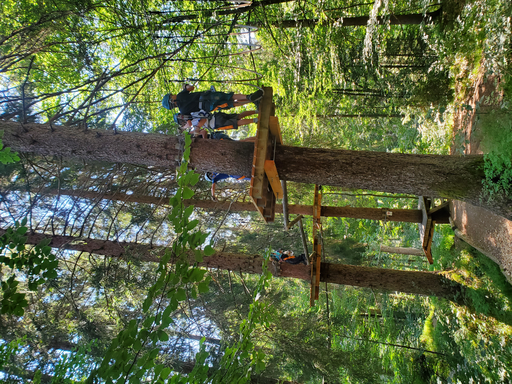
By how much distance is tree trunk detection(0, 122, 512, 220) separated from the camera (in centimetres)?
346

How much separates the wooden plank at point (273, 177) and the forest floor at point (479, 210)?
2966 millimetres

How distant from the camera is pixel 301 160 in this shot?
3.65 m

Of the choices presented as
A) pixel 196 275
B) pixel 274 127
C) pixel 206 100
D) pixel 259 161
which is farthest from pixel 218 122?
pixel 196 275

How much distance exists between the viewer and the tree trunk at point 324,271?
526 cm

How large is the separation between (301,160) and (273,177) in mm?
390

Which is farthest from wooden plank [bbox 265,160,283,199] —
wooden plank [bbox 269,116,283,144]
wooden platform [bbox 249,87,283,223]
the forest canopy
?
wooden plank [bbox 269,116,283,144]

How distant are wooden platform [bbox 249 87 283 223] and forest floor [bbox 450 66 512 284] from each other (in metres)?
2.87

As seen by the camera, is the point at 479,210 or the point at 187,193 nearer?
the point at 187,193

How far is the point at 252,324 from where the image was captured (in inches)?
85.4

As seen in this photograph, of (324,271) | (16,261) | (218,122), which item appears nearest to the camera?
(16,261)

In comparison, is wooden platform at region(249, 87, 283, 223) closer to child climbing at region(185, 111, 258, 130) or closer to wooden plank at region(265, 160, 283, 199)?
wooden plank at region(265, 160, 283, 199)

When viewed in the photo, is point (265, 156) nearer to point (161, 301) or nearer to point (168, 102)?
point (168, 102)

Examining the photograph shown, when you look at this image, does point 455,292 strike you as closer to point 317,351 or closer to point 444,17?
point 317,351

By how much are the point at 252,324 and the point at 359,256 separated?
35.5 feet
